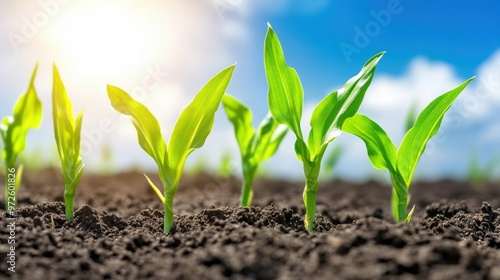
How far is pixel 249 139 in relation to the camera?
144 inches

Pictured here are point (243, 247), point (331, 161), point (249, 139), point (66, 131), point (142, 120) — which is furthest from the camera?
point (331, 161)

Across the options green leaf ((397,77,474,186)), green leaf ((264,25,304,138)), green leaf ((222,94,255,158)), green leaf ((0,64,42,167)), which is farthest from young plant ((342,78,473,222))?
green leaf ((0,64,42,167))

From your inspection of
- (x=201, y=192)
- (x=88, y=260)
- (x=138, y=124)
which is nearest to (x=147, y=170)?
(x=201, y=192)

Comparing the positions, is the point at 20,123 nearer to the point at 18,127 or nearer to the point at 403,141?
the point at 18,127

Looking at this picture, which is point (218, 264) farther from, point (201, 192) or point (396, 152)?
point (201, 192)

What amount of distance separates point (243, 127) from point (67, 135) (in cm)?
115

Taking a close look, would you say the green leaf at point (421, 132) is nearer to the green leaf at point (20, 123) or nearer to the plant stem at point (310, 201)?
the plant stem at point (310, 201)

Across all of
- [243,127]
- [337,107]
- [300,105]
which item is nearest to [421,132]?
[337,107]

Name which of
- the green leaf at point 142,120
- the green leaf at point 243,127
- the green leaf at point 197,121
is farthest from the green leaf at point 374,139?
the green leaf at point 142,120

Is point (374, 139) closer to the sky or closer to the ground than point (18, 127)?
closer to the ground

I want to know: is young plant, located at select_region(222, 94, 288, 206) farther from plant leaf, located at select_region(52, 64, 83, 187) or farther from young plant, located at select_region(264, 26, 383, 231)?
plant leaf, located at select_region(52, 64, 83, 187)

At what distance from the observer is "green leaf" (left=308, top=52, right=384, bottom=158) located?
9.15ft

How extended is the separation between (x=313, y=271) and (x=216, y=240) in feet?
1.98

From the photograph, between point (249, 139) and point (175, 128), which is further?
point (249, 139)
